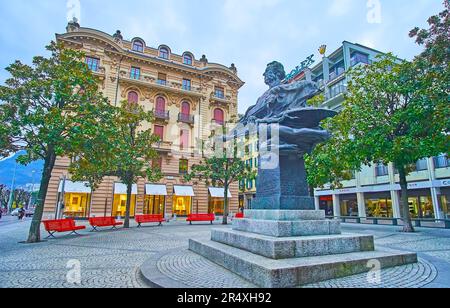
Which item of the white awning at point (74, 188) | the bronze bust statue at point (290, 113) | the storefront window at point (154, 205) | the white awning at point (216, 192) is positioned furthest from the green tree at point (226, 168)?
the bronze bust statue at point (290, 113)

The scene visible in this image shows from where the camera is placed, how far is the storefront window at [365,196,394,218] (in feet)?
82.4

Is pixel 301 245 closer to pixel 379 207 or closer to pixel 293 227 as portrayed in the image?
pixel 293 227

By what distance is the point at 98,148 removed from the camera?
38.7 feet

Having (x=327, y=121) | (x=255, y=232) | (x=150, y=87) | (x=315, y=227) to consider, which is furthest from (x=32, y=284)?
(x=150, y=87)

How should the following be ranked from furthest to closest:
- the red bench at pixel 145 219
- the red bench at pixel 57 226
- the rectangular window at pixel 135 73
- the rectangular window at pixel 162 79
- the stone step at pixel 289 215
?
the rectangular window at pixel 162 79 → the rectangular window at pixel 135 73 → the red bench at pixel 145 219 → the red bench at pixel 57 226 → the stone step at pixel 289 215

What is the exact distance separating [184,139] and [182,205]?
7.74m

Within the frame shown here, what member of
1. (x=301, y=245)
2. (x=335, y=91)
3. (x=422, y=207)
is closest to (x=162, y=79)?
(x=335, y=91)

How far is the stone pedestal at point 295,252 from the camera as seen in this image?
13.1ft

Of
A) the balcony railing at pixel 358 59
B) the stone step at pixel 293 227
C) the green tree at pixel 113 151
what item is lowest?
the stone step at pixel 293 227

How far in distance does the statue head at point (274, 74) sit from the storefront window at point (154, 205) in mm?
23238

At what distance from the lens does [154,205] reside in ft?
92.6

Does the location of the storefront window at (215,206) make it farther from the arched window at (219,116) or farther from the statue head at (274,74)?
the statue head at (274,74)

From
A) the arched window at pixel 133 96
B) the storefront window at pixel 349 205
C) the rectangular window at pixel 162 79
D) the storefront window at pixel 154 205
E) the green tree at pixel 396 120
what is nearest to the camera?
Result: the green tree at pixel 396 120
